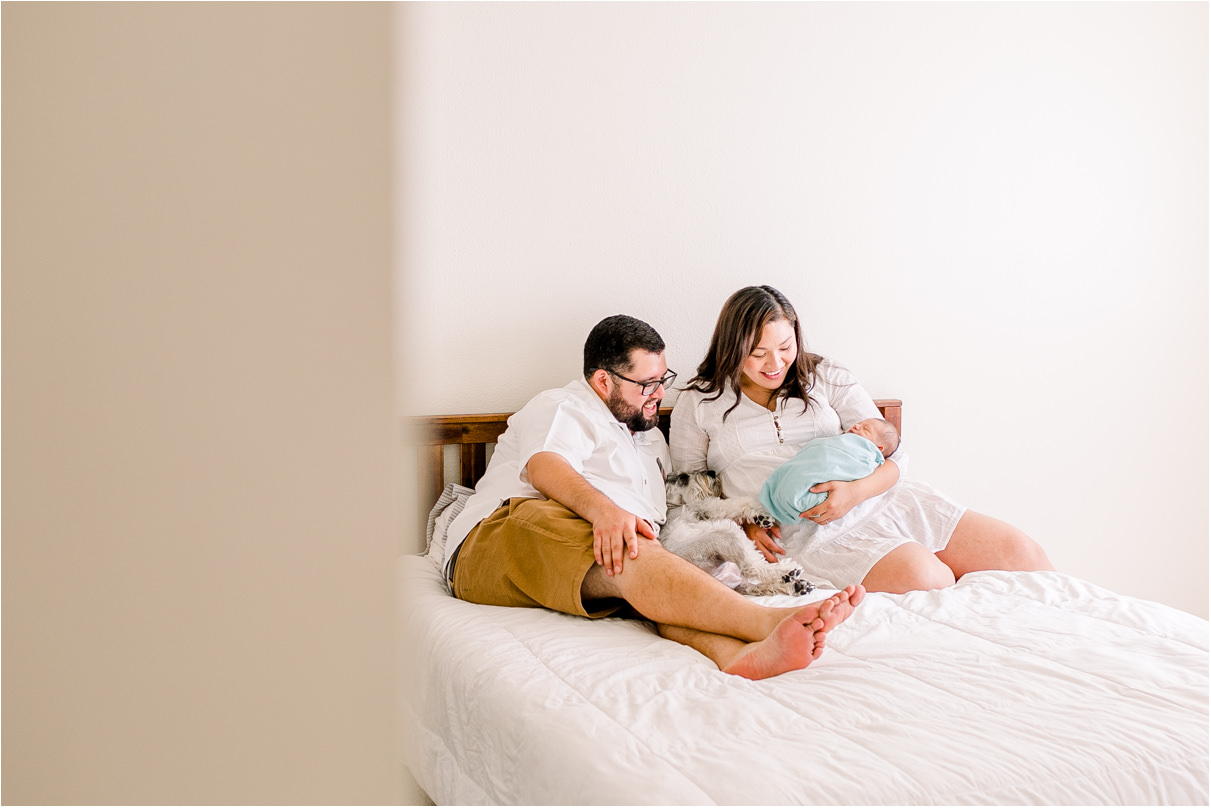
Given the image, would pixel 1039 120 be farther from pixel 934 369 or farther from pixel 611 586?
pixel 611 586

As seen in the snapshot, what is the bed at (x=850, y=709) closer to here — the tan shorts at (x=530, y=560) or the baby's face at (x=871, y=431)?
the tan shorts at (x=530, y=560)

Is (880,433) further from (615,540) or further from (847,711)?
(847,711)

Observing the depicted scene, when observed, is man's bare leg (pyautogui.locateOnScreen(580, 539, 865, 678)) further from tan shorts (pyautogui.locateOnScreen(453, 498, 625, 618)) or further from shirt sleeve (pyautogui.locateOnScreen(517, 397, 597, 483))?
shirt sleeve (pyautogui.locateOnScreen(517, 397, 597, 483))

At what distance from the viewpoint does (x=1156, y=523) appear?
318 cm

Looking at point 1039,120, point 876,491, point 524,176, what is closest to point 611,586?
point 876,491

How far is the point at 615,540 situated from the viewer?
1.62m

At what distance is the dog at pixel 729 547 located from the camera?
1.78 metres

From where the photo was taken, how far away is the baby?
198 centimetres

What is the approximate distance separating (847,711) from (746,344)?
1128 millimetres

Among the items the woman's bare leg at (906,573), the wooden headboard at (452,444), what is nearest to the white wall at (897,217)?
the wooden headboard at (452,444)

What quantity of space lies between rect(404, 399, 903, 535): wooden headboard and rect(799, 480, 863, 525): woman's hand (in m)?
0.76

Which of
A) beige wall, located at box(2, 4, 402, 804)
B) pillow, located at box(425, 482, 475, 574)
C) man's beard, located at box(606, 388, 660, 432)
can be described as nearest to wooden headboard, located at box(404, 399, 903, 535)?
pillow, located at box(425, 482, 475, 574)

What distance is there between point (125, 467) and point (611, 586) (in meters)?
1.54

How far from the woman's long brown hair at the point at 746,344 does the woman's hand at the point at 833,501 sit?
0.29 meters
